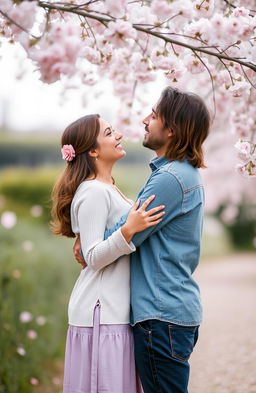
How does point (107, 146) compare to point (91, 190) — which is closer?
point (91, 190)

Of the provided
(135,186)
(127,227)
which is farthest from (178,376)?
(135,186)

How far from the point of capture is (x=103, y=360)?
243 cm

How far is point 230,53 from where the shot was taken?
8.46ft

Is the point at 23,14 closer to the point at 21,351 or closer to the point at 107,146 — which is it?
the point at 107,146

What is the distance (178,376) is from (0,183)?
9.31 meters

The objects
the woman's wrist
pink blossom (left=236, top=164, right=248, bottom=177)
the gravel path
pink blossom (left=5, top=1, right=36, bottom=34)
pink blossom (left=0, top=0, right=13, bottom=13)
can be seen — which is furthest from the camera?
the gravel path

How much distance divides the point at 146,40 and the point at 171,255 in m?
1.10

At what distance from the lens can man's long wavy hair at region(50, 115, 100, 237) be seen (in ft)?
8.64

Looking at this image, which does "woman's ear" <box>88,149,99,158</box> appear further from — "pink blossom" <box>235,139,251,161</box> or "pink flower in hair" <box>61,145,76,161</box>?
"pink blossom" <box>235,139,251,161</box>

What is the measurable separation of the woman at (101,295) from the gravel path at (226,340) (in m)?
2.33

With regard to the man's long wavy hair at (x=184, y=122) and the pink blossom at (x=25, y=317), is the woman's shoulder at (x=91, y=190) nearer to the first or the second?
the man's long wavy hair at (x=184, y=122)

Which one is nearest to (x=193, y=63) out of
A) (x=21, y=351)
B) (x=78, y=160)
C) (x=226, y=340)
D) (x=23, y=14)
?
(x=78, y=160)

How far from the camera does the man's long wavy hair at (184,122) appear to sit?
2471 millimetres

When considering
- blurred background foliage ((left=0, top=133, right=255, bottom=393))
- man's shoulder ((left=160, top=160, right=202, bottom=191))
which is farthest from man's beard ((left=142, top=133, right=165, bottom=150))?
blurred background foliage ((left=0, top=133, right=255, bottom=393))
